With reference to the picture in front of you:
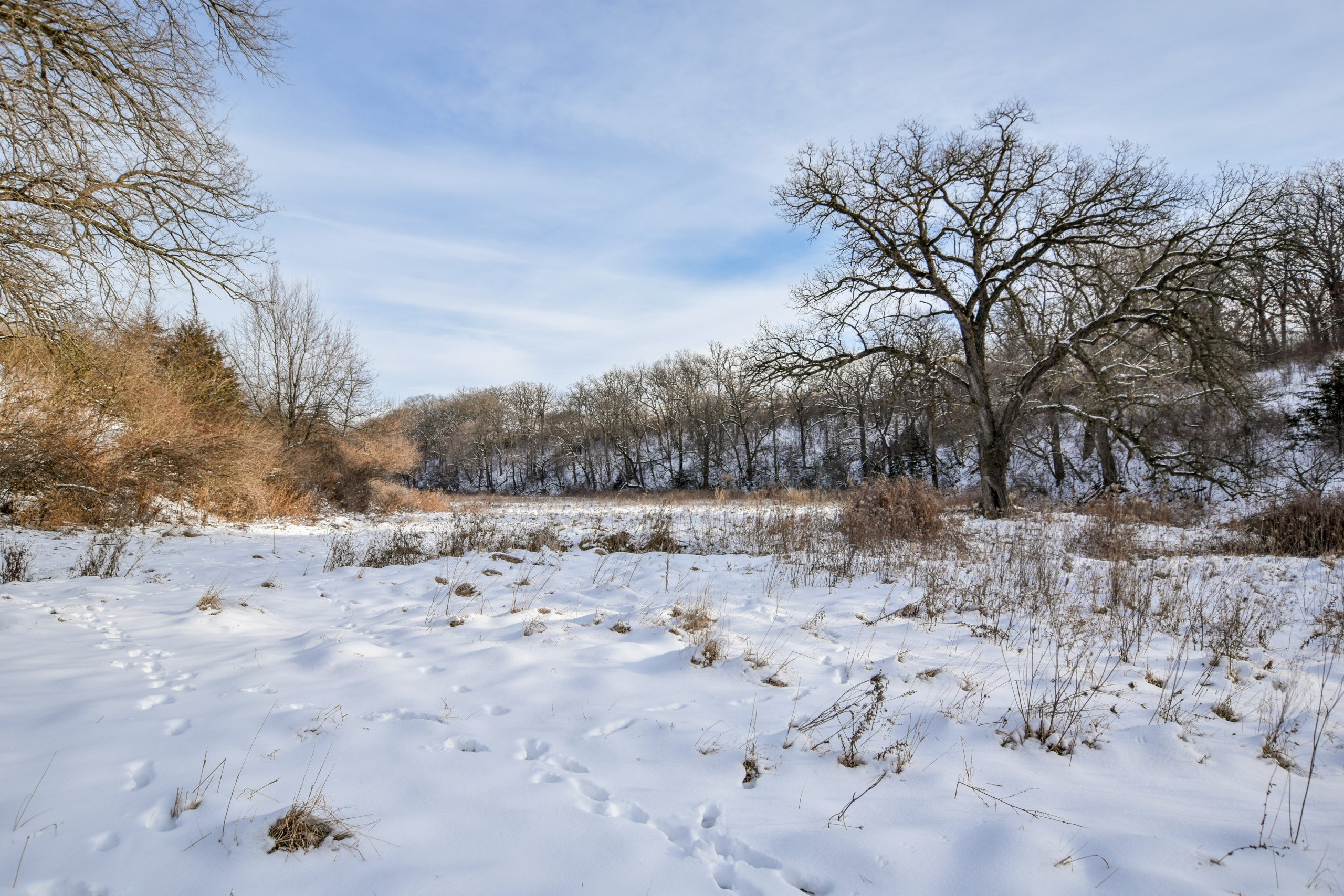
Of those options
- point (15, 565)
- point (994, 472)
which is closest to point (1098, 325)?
point (994, 472)

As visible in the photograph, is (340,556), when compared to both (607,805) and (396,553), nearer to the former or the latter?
(396,553)

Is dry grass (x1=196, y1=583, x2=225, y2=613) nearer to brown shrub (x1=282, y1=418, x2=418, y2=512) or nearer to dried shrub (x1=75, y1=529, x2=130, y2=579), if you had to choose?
dried shrub (x1=75, y1=529, x2=130, y2=579)

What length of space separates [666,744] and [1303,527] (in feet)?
40.7

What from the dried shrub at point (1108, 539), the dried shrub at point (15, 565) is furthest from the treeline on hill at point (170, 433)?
the dried shrub at point (1108, 539)

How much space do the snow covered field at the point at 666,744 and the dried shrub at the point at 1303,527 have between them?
456cm

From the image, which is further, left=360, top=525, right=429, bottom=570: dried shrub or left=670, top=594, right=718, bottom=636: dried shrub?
left=360, top=525, right=429, bottom=570: dried shrub

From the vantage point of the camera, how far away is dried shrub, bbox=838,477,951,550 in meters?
9.94

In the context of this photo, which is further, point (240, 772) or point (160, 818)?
point (240, 772)

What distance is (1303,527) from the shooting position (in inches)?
374

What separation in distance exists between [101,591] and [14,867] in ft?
17.3

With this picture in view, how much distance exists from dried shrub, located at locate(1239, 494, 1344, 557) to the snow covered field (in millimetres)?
4564

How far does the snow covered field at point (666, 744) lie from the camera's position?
6.70ft

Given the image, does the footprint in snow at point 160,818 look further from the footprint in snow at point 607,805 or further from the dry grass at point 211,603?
the dry grass at point 211,603

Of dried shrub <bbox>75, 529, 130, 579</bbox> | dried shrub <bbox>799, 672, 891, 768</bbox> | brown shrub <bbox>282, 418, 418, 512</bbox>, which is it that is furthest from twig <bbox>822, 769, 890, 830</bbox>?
brown shrub <bbox>282, 418, 418, 512</bbox>
